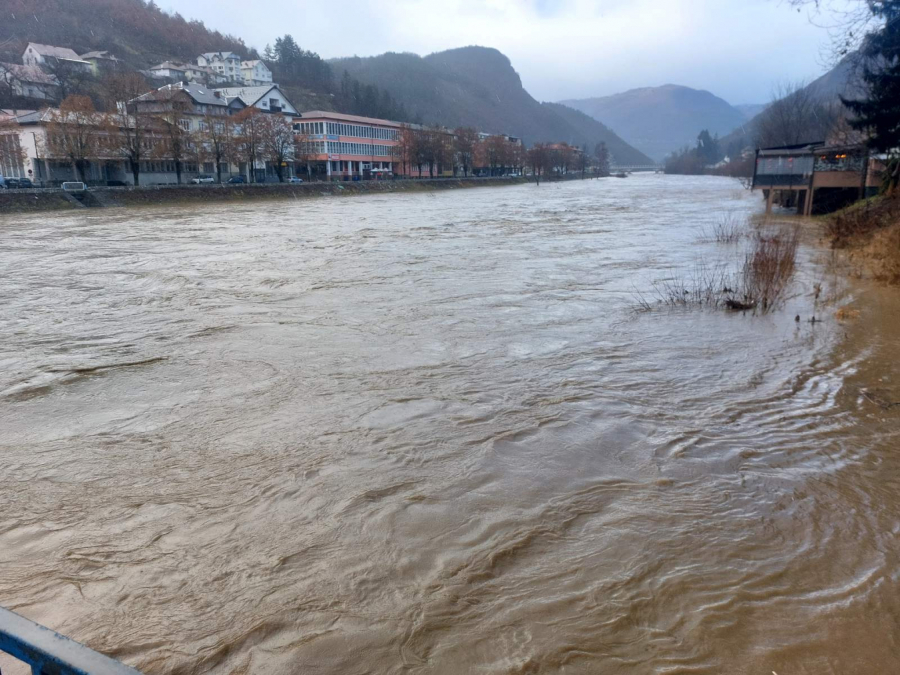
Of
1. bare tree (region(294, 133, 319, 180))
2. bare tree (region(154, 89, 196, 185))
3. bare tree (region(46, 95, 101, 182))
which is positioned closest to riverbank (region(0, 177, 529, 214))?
bare tree (region(154, 89, 196, 185))

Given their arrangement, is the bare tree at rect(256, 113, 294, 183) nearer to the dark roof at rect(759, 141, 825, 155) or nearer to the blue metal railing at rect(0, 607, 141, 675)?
the dark roof at rect(759, 141, 825, 155)

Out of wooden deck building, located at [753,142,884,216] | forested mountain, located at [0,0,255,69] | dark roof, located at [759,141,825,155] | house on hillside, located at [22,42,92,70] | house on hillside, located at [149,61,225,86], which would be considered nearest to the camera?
wooden deck building, located at [753,142,884,216]

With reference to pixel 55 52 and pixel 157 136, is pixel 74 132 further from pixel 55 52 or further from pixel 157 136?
pixel 55 52

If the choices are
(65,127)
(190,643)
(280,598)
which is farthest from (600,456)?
(65,127)

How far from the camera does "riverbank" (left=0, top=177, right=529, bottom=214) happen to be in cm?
4156

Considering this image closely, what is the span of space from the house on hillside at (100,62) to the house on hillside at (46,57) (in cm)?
114

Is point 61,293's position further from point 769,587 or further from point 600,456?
point 769,587

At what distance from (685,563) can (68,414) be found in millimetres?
6887

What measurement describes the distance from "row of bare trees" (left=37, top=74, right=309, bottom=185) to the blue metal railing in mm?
58954

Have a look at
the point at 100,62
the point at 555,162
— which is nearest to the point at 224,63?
the point at 100,62

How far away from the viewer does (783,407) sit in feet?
25.4

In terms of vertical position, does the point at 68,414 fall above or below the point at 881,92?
below

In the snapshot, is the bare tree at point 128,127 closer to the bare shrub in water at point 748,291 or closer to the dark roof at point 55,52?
the bare shrub in water at point 748,291

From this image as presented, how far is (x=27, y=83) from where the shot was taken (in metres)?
90.9
